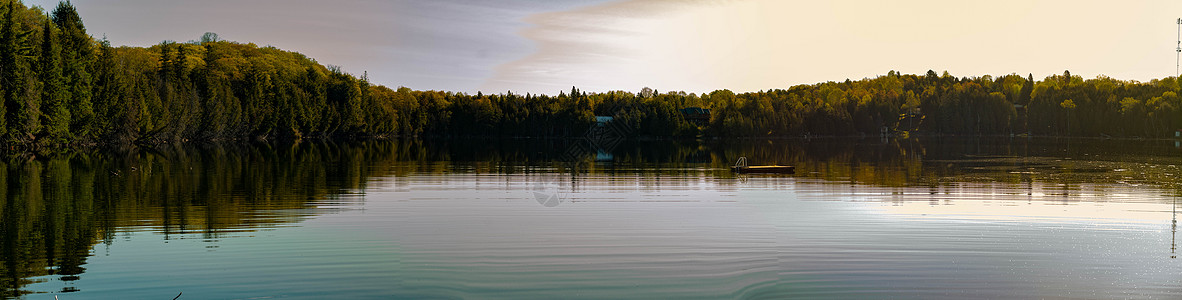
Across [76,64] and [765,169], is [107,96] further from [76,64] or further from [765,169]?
[765,169]

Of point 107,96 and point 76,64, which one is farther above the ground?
point 76,64

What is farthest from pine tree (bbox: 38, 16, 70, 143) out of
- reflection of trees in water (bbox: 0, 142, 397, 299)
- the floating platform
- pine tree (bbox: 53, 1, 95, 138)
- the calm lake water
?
the floating platform

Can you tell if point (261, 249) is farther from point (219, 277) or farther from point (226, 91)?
point (226, 91)

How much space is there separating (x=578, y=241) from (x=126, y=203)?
1881cm

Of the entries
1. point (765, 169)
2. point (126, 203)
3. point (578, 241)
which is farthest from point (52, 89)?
point (578, 241)

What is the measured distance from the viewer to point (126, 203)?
96.9ft

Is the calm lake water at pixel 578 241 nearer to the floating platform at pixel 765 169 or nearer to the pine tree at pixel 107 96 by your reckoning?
the floating platform at pixel 765 169

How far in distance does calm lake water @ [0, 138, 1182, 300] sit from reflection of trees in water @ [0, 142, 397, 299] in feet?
0.41

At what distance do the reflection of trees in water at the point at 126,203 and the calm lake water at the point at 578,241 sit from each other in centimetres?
13

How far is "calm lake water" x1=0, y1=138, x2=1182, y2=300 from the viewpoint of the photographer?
51.4 ft

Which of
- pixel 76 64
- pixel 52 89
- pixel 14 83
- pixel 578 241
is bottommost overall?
pixel 578 241

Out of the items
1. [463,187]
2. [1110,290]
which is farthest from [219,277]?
[463,187]

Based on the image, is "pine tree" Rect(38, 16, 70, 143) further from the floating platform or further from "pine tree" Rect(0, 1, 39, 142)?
the floating platform

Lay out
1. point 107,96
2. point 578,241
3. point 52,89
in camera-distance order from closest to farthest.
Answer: point 578,241, point 52,89, point 107,96
